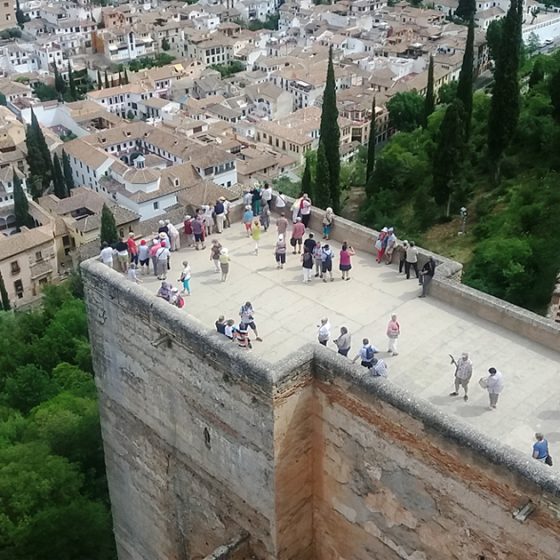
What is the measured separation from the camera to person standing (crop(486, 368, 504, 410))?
11680 mm

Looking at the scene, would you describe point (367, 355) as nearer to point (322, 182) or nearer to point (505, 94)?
point (505, 94)

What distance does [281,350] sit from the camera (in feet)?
43.2

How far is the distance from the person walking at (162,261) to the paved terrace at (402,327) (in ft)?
0.56

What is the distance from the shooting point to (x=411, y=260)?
49.5 ft

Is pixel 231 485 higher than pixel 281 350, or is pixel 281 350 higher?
pixel 281 350

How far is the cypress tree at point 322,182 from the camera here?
44125mm

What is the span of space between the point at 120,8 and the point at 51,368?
334 feet

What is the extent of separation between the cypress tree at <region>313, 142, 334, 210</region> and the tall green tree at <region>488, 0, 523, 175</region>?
9.52 meters

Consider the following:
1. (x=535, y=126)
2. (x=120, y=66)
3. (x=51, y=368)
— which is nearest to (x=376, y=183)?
(x=535, y=126)

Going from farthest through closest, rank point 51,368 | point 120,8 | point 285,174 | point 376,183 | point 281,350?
point 120,8, point 285,174, point 376,183, point 51,368, point 281,350

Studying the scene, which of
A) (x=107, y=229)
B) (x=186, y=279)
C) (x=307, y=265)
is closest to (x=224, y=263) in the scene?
(x=186, y=279)

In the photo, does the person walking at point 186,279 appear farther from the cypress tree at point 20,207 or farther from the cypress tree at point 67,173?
the cypress tree at point 67,173

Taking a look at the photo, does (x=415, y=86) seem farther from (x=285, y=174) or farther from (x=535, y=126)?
(x=535, y=126)

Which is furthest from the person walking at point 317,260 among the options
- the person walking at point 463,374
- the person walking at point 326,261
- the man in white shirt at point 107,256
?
the man in white shirt at point 107,256
